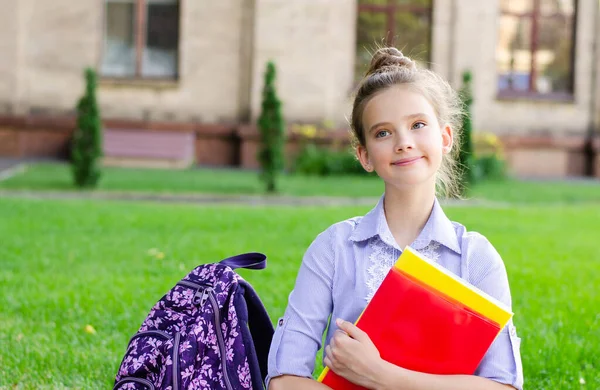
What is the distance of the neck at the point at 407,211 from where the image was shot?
8.30ft

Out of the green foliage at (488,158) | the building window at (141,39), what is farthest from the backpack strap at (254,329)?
the building window at (141,39)

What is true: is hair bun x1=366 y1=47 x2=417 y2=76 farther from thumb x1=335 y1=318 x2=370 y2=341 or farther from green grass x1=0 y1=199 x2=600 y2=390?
green grass x1=0 y1=199 x2=600 y2=390

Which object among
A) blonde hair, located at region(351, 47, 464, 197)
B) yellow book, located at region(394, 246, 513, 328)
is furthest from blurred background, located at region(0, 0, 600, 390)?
yellow book, located at region(394, 246, 513, 328)

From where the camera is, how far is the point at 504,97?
18812 millimetres

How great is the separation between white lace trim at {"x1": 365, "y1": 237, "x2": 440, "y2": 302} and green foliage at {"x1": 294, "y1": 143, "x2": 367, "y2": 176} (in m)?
13.4

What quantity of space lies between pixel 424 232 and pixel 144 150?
49.9ft

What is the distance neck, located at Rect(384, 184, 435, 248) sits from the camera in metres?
2.53

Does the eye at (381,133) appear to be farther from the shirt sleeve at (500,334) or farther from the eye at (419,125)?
the shirt sleeve at (500,334)

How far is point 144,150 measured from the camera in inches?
682

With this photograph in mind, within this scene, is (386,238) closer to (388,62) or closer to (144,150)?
(388,62)

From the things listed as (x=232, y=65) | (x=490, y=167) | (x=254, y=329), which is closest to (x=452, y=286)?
(x=254, y=329)

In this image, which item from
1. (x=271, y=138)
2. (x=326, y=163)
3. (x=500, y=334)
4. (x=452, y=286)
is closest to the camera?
(x=452, y=286)

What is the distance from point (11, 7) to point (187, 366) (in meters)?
16.5

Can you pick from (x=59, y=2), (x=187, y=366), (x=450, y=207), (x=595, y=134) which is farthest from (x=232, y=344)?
(x=595, y=134)
